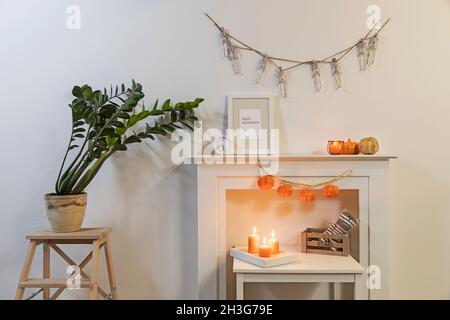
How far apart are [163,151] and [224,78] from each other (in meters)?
0.50

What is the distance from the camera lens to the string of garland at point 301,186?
A: 2.02 metres

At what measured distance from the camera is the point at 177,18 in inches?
88.5

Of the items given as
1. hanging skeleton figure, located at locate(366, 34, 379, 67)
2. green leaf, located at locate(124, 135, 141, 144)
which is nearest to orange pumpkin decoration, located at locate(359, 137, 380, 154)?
hanging skeleton figure, located at locate(366, 34, 379, 67)

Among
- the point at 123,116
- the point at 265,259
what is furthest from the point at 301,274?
the point at 123,116

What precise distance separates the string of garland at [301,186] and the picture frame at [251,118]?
18 cm

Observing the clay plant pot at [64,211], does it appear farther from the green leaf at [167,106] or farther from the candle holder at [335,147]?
the candle holder at [335,147]

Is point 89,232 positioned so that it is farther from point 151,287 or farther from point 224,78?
point 224,78

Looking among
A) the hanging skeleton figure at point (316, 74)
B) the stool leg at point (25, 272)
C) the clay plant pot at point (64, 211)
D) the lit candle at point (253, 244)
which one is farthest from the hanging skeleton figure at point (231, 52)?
the stool leg at point (25, 272)

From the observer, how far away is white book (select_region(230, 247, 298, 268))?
1.85m

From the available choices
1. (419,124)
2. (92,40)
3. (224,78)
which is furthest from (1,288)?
(419,124)

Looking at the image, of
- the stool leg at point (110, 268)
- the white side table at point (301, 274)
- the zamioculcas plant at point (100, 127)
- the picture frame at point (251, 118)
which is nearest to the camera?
the white side table at point (301, 274)
